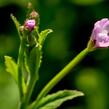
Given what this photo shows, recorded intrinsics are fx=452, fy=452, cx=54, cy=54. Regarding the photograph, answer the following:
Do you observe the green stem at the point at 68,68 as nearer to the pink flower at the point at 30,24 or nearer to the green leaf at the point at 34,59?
the green leaf at the point at 34,59

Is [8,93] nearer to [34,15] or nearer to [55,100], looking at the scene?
[55,100]

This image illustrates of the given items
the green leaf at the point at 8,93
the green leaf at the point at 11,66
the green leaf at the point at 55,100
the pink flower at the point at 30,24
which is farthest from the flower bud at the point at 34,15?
A: the green leaf at the point at 8,93

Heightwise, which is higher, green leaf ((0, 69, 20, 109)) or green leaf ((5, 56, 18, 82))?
green leaf ((5, 56, 18, 82))

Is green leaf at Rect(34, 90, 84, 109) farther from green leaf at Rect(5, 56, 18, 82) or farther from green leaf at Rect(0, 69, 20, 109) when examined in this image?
green leaf at Rect(0, 69, 20, 109)

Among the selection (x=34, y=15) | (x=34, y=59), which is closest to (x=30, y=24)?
(x=34, y=15)

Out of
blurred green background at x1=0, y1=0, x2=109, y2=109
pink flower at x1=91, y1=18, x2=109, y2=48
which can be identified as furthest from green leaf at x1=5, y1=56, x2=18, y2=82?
blurred green background at x1=0, y1=0, x2=109, y2=109
